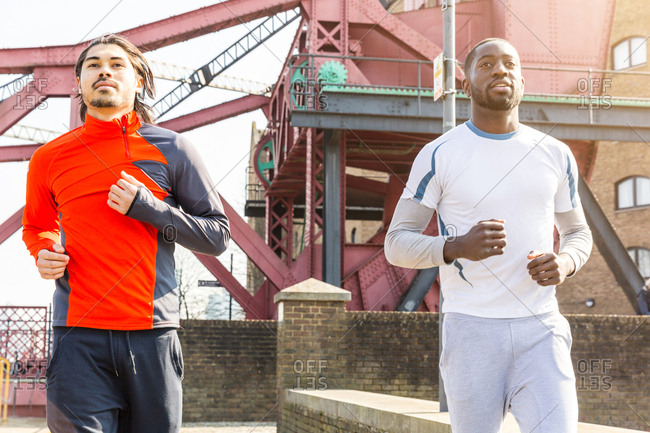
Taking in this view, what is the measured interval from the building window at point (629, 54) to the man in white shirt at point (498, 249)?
29.1 meters

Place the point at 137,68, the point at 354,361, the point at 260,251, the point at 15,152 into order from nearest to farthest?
the point at 137,68, the point at 354,361, the point at 260,251, the point at 15,152

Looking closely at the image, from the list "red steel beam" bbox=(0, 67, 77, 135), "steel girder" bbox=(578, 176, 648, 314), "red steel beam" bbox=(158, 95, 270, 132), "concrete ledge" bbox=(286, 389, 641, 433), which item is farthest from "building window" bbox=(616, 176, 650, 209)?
"concrete ledge" bbox=(286, 389, 641, 433)

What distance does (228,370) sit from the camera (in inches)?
541

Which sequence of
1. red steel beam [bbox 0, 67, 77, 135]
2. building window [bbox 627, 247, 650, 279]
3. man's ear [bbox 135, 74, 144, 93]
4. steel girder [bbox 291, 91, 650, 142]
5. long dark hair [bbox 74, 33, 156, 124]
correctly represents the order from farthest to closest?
1. building window [bbox 627, 247, 650, 279]
2. red steel beam [bbox 0, 67, 77, 135]
3. steel girder [bbox 291, 91, 650, 142]
4. man's ear [bbox 135, 74, 144, 93]
5. long dark hair [bbox 74, 33, 156, 124]

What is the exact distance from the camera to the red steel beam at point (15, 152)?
19844 mm

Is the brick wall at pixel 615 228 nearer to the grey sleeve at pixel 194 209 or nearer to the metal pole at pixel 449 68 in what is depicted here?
the metal pole at pixel 449 68

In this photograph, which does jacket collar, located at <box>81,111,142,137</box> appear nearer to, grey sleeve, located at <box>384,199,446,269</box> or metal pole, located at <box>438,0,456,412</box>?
grey sleeve, located at <box>384,199,446,269</box>

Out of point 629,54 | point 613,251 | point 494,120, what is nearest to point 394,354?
point 613,251

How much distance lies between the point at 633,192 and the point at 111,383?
29154mm

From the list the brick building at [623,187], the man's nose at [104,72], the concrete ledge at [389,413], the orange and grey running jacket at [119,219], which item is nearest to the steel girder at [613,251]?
the concrete ledge at [389,413]

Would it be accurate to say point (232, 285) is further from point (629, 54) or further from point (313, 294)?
point (629, 54)

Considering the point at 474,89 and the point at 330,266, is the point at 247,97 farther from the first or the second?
the point at 474,89

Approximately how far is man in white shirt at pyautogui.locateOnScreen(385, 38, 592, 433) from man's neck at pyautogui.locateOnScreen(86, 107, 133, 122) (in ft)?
3.46

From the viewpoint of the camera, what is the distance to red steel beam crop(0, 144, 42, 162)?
65.1ft
